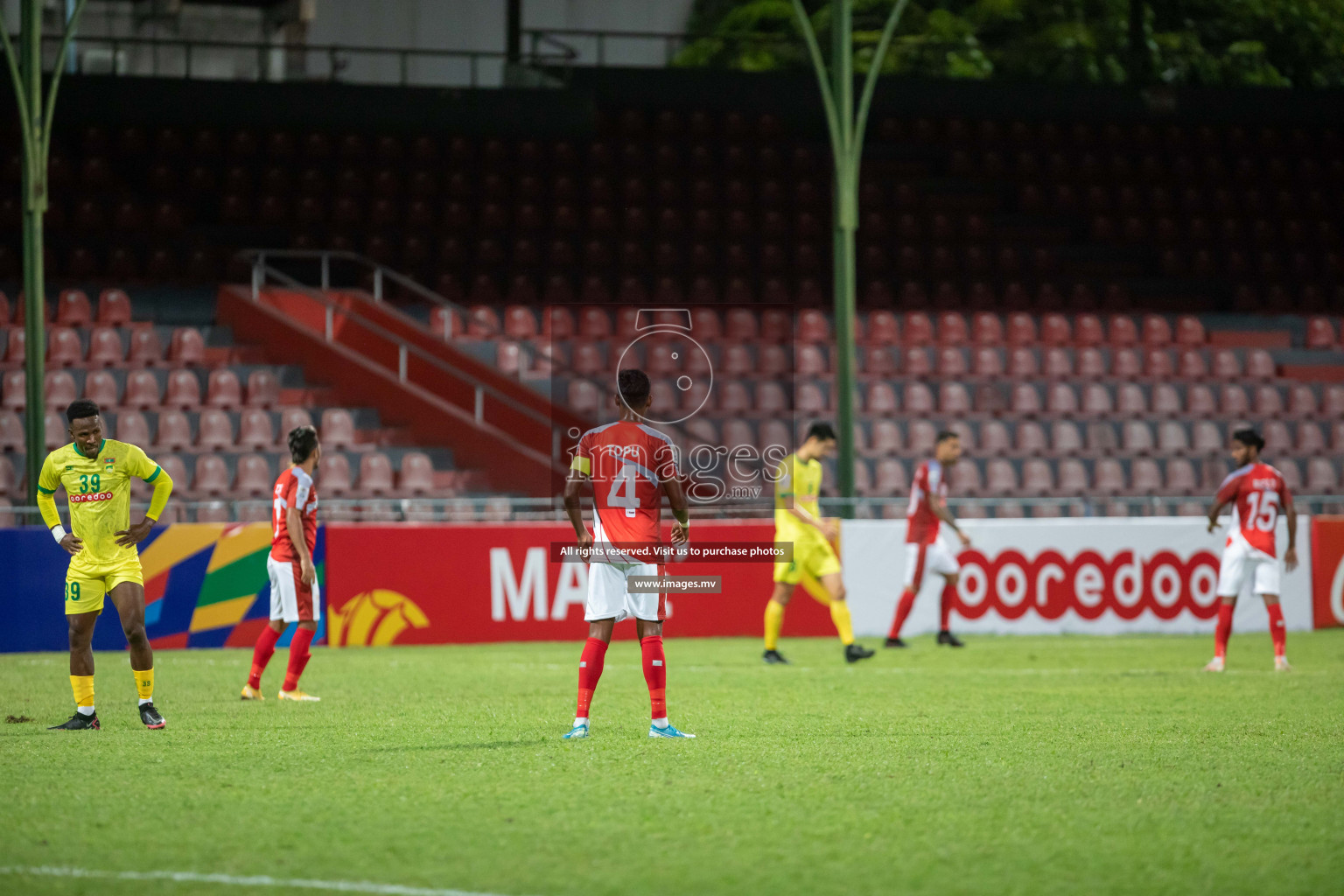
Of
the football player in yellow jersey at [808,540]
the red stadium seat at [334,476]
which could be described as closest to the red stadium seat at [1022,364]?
the red stadium seat at [334,476]

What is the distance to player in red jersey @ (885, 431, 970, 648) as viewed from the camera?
15.6m

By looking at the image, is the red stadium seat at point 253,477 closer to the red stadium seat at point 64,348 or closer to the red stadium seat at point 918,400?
the red stadium seat at point 64,348

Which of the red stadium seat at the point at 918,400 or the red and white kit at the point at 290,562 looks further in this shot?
the red stadium seat at the point at 918,400

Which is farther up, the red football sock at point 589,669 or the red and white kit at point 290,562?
the red and white kit at point 290,562

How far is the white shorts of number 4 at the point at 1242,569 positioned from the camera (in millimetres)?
12953

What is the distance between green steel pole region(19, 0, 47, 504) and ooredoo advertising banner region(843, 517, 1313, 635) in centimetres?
899

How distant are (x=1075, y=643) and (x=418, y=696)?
7944 millimetres

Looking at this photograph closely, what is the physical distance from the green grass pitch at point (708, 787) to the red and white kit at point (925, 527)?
3207 millimetres

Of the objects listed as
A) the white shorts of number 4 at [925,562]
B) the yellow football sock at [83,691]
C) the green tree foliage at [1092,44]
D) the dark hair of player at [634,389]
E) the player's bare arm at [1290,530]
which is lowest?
the yellow football sock at [83,691]

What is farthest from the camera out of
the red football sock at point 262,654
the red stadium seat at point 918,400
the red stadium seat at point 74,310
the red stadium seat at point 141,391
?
the red stadium seat at point 918,400

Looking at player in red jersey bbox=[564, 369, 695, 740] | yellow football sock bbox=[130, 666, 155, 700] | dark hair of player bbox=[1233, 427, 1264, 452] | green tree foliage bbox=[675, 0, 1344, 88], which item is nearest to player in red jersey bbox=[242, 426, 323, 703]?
yellow football sock bbox=[130, 666, 155, 700]

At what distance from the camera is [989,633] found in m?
17.3

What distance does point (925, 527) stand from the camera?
15766mm

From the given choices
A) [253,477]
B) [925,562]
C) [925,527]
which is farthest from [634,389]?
[253,477]
